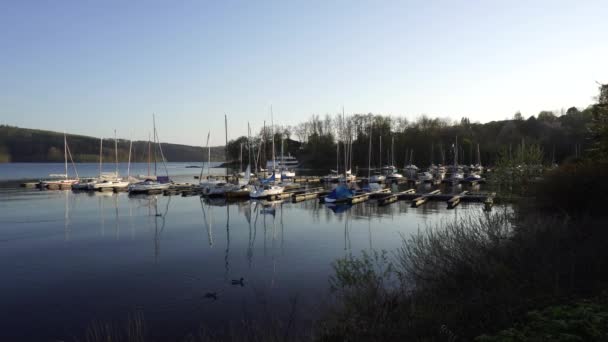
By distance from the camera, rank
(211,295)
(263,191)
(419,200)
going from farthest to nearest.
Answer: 1. (263,191)
2. (419,200)
3. (211,295)

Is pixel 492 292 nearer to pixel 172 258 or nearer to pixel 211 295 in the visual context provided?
pixel 211 295

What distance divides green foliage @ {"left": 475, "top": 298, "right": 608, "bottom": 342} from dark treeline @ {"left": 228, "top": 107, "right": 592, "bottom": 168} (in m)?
83.8

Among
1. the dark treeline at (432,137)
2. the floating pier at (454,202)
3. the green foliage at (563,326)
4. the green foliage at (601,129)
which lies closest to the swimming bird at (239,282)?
the green foliage at (563,326)

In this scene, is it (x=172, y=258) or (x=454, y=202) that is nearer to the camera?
(x=172, y=258)

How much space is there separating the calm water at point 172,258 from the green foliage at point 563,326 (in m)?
6.29

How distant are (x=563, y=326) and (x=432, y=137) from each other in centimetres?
10801

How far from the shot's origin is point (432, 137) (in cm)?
10962

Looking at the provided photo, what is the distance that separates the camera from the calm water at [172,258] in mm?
12688

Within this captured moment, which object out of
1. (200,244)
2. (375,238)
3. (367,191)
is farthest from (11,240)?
(367,191)

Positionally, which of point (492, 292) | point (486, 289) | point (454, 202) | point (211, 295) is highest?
point (492, 292)

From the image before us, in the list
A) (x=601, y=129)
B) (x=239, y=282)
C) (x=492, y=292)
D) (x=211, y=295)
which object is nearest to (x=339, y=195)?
(x=601, y=129)

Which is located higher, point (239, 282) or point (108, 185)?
point (108, 185)

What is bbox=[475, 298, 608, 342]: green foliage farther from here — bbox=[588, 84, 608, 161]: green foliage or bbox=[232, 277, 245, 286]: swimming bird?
bbox=[588, 84, 608, 161]: green foliage

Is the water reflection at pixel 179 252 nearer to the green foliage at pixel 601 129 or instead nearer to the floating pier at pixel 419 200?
the floating pier at pixel 419 200
